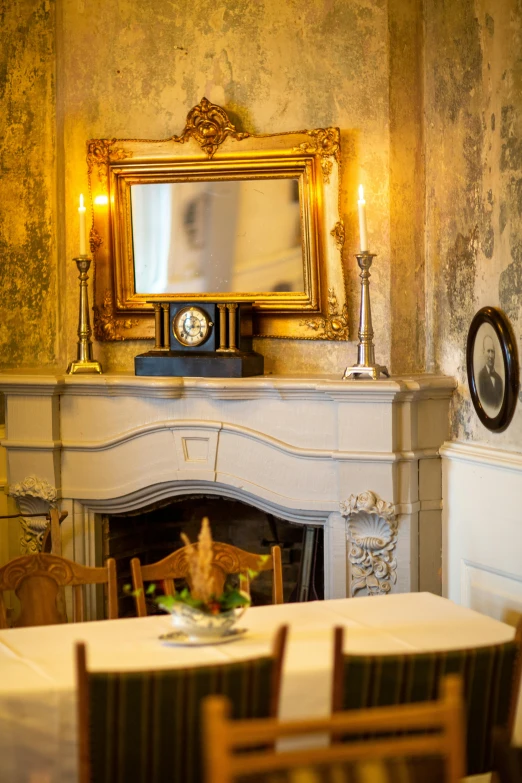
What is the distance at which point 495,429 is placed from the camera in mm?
3969

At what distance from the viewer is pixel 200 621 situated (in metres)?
2.78

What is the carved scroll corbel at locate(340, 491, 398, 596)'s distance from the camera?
4.24 metres

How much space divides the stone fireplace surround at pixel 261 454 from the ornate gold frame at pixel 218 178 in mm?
343

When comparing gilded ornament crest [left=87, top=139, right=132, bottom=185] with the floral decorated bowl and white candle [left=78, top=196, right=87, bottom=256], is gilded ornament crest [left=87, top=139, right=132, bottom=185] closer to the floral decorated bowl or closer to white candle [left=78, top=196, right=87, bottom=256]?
white candle [left=78, top=196, right=87, bottom=256]

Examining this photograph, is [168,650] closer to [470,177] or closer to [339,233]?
[339,233]

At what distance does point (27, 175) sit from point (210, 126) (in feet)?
3.09

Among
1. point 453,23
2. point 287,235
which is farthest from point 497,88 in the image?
point 287,235

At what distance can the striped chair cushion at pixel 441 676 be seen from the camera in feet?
7.13

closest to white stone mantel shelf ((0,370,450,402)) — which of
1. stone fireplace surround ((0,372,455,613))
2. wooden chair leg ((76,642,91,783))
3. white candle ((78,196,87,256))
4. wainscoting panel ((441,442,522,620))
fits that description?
stone fireplace surround ((0,372,455,613))

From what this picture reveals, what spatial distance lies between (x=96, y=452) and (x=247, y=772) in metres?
3.12

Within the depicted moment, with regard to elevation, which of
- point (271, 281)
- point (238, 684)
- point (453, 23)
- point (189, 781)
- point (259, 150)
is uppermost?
point (453, 23)

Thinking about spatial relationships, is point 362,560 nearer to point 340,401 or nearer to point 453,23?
point 340,401

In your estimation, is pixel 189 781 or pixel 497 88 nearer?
pixel 189 781

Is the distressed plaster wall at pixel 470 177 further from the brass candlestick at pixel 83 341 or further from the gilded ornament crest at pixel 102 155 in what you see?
the brass candlestick at pixel 83 341
